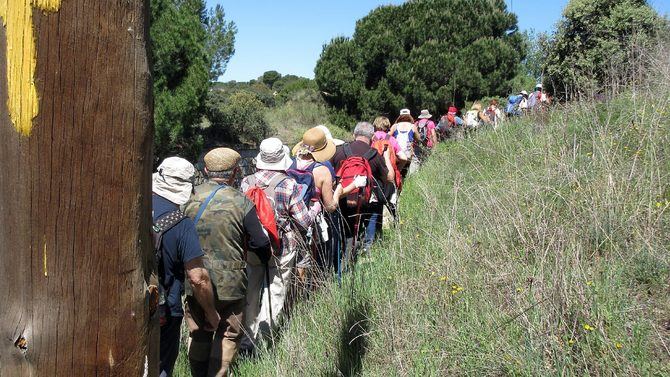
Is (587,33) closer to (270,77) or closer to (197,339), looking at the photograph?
(197,339)

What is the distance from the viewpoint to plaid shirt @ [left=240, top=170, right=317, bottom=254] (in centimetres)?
457

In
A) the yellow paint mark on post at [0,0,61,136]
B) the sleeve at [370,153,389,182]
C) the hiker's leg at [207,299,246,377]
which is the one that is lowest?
the hiker's leg at [207,299,246,377]

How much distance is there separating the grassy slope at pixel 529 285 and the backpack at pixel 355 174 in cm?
87

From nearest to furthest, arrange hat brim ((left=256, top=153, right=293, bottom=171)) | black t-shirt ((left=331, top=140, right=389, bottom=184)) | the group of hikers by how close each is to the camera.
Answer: the group of hikers, hat brim ((left=256, top=153, right=293, bottom=171)), black t-shirt ((left=331, top=140, right=389, bottom=184))

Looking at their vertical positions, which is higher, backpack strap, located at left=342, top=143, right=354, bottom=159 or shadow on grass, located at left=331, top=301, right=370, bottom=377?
backpack strap, located at left=342, top=143, right=354, bottom=159

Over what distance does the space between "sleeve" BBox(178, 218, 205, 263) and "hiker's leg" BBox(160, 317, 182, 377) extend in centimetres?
50

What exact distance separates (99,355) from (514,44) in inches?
816

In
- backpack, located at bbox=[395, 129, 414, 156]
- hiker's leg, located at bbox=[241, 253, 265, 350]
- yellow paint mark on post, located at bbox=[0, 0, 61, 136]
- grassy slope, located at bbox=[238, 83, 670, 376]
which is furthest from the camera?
backpack, located at bbox=[395, 129, 414, 156]

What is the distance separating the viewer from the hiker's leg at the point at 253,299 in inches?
176

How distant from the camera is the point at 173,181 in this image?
11.6 ft

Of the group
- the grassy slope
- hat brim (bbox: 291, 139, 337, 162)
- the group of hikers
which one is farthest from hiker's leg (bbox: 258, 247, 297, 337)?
hat brim (bbox: 291, 139, 337, 162)

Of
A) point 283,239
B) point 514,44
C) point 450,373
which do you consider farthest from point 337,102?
point 450,373

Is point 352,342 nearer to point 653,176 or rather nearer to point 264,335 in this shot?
point 264,335

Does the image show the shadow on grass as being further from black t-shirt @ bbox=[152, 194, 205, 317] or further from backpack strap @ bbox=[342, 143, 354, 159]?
backpack strap @ bbox=[342, 143, 354, 159]
